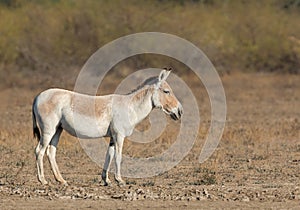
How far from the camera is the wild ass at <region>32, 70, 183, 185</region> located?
40.6 ft

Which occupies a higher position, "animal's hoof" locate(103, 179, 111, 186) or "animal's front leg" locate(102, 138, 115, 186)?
"animal's front leg" locate(102, 138, 115, 186)

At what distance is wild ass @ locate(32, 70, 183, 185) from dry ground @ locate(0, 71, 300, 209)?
447 millimetres

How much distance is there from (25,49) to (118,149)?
72.9ft

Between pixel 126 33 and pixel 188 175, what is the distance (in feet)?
69.7

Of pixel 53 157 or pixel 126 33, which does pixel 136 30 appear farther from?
pixel 53 157

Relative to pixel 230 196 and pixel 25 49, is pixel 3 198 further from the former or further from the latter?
pixel 25 49

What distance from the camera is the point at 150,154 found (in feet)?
52.8

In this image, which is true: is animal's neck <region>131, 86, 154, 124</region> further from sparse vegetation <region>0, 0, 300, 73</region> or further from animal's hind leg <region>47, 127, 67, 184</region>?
sparse vegetation <region>0, 0, 300, 73</region>

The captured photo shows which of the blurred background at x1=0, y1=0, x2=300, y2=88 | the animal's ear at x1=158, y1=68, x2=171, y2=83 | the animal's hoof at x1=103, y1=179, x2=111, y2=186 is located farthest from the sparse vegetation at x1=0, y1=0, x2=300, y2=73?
the animal's hoof at x1=103, y1=179, x2=111, y2=186

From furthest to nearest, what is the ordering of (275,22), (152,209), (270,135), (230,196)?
(275,22) < (270,135) < (230,196) < (152,209)

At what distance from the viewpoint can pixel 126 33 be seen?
34.3 meters

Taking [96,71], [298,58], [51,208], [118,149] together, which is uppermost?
[298,58]

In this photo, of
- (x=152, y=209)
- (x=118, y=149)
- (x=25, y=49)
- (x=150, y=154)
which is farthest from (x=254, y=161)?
(x=25, y=49)

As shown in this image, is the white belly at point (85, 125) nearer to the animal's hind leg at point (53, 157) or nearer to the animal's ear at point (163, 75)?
the animal's hind leg at point (53, 157)
